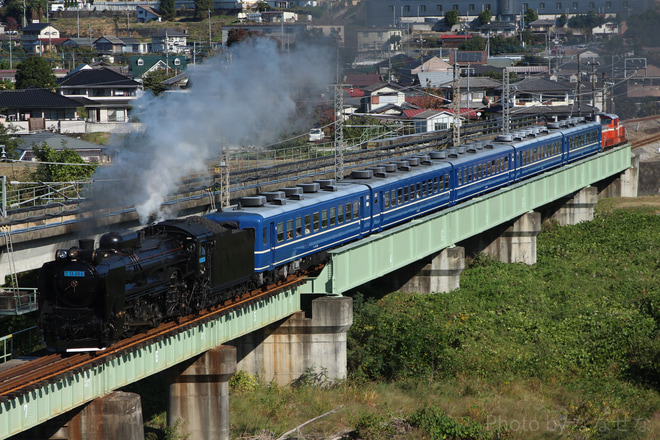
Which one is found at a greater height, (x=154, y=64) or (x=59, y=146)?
(x=154, y=64)

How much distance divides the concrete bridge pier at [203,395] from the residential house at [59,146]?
36.9 m

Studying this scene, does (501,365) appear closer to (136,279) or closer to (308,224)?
(308,224)

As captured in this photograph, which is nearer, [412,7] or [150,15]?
[412,7]

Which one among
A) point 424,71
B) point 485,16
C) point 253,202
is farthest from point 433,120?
point 485,16

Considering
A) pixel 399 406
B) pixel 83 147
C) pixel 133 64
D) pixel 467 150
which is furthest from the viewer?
pixel 133 64

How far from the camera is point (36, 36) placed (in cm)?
16525

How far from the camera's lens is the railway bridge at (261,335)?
2108 centimetres

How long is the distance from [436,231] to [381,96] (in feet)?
223

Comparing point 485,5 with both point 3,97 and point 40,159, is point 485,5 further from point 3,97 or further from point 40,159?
point 40,159

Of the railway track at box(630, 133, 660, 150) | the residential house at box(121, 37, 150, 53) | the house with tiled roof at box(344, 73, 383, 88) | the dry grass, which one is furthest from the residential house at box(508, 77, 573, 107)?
the dry grass

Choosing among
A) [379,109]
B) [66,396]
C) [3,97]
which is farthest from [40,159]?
[379,109]

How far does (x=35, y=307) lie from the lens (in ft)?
83.2

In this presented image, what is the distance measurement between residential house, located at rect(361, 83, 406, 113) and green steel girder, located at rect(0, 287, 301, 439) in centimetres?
7570

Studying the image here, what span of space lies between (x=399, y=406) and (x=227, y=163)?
418 inches
